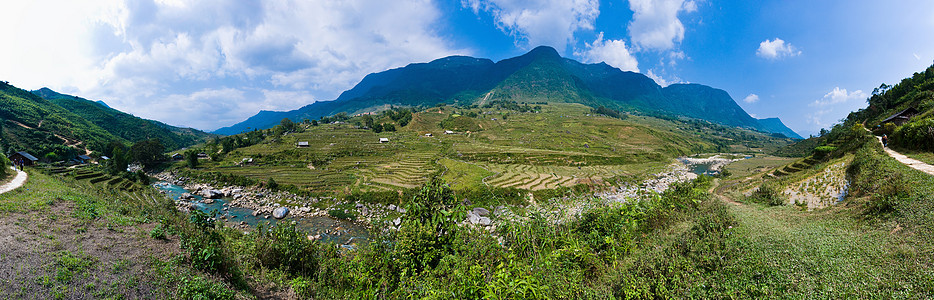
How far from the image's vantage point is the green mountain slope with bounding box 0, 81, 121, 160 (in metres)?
60.8

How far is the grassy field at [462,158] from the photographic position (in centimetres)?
4262

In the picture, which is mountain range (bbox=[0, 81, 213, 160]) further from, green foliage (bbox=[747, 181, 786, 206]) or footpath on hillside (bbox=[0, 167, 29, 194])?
green foliage (bbox=[747, 181, 786, 206])

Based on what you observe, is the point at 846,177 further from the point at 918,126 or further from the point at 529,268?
the point at 529,268

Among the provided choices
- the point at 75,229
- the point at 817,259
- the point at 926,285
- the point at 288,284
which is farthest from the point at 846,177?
the point at 75,229

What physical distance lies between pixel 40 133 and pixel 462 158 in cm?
11216

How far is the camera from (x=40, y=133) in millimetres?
71625

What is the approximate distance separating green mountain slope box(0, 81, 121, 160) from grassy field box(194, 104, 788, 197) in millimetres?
36765

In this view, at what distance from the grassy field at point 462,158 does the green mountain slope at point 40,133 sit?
36765 mm

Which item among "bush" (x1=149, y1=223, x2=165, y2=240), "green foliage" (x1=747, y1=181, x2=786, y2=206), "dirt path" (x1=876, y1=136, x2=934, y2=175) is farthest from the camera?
"green foliage" (x1=747, y1=181, x2=786, y2=206)

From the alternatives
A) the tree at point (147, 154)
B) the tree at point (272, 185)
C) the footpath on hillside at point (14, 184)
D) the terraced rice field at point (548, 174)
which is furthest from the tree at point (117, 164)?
the terraced rice field at point (548, 174)

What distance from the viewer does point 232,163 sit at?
57.9m

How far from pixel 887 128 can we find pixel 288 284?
38345 millimetres

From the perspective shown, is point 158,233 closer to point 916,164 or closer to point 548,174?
point 916,164

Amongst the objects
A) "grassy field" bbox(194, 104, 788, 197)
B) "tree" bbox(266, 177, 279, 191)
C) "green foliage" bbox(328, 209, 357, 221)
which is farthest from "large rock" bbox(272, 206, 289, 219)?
"tree" bbox(266, 177, 279, 191)
